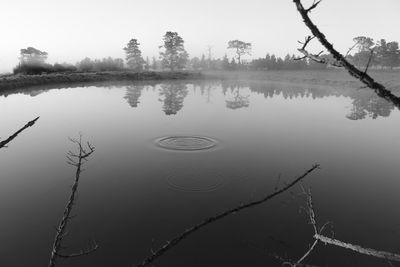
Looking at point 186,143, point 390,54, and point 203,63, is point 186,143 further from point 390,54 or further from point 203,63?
point 203,63

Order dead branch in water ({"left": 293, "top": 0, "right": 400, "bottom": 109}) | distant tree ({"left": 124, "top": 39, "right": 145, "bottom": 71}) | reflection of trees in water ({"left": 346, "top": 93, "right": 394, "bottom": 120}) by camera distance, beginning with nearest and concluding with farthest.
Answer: dead branch in water ({"left": 293, "top": 0, "right": 400, "bottom": 109}), reflection of trees in water ({"left": 346, "top": 93, "right": 394, "bottom": 120}), distant tree ({"left": 124, "top": 39, "right": 145, "bottom": 71})

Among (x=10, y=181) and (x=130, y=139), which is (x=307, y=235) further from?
(x=130, y=139)

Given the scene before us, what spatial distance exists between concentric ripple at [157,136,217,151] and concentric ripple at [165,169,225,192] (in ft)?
11.3

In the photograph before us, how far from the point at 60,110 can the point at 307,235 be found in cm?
2552

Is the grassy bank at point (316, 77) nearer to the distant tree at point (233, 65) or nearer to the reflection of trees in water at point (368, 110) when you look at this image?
the distant tree at point (233, 65)

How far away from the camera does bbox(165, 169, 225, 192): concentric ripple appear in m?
11.8

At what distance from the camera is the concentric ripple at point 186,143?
16859 mm

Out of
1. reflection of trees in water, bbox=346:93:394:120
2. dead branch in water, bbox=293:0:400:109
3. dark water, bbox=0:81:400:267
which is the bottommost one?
reflection of trees in water, bbox=346:93:394:120

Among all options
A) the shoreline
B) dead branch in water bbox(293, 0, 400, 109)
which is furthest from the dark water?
the shoreline

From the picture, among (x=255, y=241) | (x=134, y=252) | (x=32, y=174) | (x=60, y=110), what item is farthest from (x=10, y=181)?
(x=60, y=110)

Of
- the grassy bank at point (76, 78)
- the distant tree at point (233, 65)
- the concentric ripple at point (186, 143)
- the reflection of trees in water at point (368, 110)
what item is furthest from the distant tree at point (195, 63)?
the concentric ripple at point (186, 143)

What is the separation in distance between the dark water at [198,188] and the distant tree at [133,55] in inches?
3056

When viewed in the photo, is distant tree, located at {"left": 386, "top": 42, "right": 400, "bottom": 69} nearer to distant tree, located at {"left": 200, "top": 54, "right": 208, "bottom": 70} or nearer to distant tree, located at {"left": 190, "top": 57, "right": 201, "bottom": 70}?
distant tree, located at {"left": 200, "top": 54, "right": 208, "bottom": 70}

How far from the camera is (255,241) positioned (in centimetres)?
843
